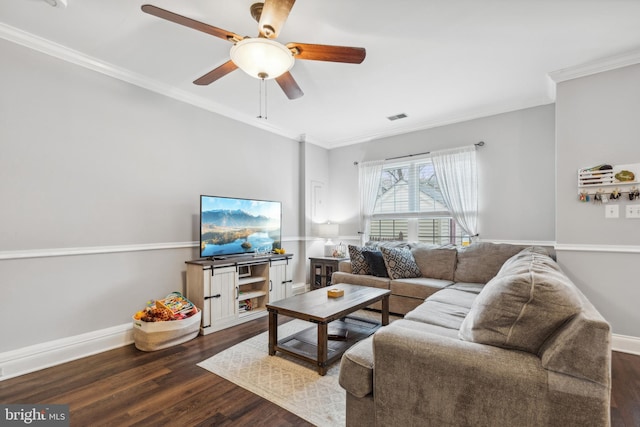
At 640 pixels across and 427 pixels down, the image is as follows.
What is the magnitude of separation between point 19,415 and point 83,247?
4.40ft

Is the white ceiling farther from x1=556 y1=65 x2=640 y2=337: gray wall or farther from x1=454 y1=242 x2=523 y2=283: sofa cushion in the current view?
x1=454 y1=242 x2=523 y2=283: sofa cushion

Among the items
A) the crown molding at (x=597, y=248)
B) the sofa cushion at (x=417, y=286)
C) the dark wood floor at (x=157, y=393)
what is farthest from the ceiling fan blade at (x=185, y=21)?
the crown molding at (x=597, y=248)

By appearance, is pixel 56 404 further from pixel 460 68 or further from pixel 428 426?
pixel 460 68

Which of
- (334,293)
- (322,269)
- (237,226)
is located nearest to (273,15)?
(334,293)

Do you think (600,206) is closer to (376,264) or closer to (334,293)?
(376,264)

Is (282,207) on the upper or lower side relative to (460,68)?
lower

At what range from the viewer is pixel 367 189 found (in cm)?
516

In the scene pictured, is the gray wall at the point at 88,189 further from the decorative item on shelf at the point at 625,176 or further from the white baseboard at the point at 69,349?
the decorative item on shelf at the point at 625,176

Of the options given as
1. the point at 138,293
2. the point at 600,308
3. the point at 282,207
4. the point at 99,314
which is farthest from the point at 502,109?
the point at 99,314

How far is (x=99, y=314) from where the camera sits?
9.25 ft

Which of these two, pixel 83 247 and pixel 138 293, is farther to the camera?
pixel 138 293

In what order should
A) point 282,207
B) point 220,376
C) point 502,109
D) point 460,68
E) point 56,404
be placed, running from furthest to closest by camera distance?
point 282,207 → point 502,109 → point 460,68 → point 220,376 → point 56,404

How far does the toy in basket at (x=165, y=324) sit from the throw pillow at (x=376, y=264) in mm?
2157

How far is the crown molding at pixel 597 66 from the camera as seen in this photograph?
275 centimetres
